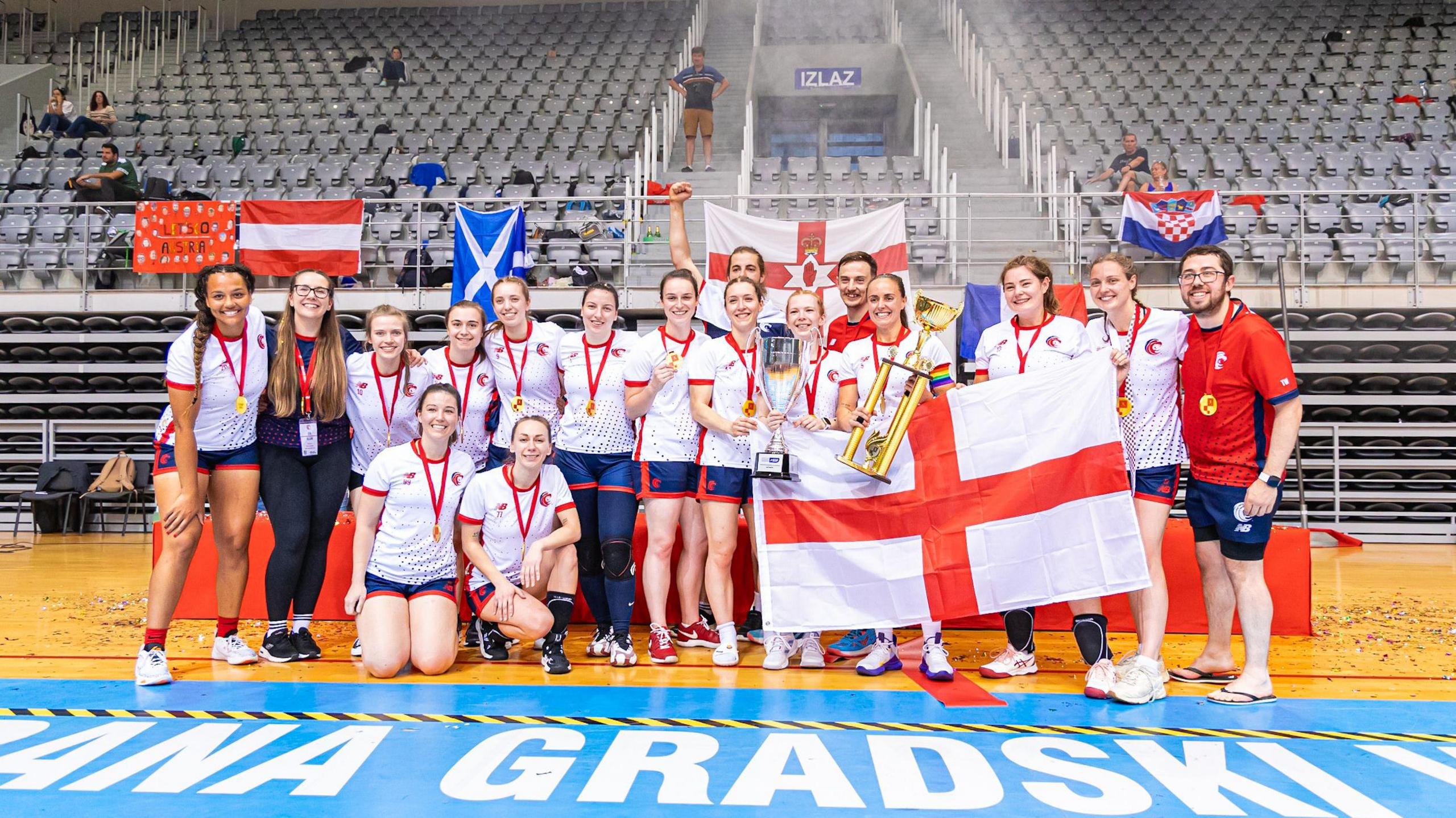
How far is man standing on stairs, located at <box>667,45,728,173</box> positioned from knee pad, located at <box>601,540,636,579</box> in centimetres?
914

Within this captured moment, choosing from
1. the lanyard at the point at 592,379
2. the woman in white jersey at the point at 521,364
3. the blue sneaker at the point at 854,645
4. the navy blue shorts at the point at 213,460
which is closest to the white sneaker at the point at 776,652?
the blue sneaker at the point at 854,645

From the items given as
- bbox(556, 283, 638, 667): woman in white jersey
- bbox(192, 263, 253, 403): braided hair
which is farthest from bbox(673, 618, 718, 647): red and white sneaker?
bbox(192, 263, 253, 403): braided hair

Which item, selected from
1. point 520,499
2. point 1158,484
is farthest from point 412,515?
point 1158,484

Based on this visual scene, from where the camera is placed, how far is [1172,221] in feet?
28.0

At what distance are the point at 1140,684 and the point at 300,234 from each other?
24.7 ft

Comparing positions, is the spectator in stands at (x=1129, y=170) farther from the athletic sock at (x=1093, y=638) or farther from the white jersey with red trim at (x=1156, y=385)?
the athletic sock at (x=1093, y=638)

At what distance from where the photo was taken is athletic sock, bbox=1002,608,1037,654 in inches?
152

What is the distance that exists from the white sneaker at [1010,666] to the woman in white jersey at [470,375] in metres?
2.13

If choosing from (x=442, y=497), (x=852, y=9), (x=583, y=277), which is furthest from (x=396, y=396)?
(x=852, y=9)

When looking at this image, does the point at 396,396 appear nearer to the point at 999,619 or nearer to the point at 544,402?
A: the point at 544,402

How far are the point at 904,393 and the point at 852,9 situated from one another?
15161 millimetres

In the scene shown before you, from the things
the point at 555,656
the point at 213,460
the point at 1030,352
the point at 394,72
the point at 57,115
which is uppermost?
the point at 394,72

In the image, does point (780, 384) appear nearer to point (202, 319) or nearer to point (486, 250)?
point (202, 319)

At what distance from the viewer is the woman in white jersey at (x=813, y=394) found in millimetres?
3889
